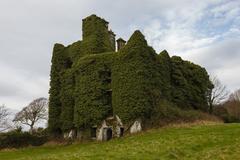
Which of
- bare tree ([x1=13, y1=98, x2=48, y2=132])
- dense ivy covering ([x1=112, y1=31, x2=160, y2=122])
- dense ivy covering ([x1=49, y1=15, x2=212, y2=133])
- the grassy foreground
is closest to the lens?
the grassy foreground

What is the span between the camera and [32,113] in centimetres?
7538

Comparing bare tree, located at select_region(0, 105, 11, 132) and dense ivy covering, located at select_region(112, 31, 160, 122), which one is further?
bare tree, located at select_region(0, 105, 11, 132)

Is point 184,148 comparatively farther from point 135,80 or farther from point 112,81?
point 112,81

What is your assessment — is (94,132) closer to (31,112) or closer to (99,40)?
(99,40)

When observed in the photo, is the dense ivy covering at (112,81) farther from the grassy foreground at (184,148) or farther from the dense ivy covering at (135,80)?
the grassy foreground at (184,148)

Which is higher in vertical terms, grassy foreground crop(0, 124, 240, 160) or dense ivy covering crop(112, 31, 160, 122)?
dense ivy covering crop(112, 31, 160, 122)

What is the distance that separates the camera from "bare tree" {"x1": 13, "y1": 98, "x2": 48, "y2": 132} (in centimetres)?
7462

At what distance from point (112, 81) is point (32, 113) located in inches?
1494

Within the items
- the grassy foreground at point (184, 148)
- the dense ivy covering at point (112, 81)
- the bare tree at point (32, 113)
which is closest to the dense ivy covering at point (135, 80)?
the dense ivy covering at point (112, 81)

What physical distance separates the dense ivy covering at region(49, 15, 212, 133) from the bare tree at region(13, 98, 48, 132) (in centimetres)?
2659

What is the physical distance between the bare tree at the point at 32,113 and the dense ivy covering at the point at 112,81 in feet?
87.2

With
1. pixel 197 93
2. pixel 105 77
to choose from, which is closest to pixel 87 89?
pixel 105 77

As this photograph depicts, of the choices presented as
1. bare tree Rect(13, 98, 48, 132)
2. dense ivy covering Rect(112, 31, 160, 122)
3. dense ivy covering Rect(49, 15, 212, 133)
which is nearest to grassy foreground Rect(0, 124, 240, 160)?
dense ivy covering Rect(112, 31, 160, 122)

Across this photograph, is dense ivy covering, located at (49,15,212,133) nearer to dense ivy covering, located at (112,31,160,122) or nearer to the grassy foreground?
dense ivy covering, located at (112,31,160,122)
